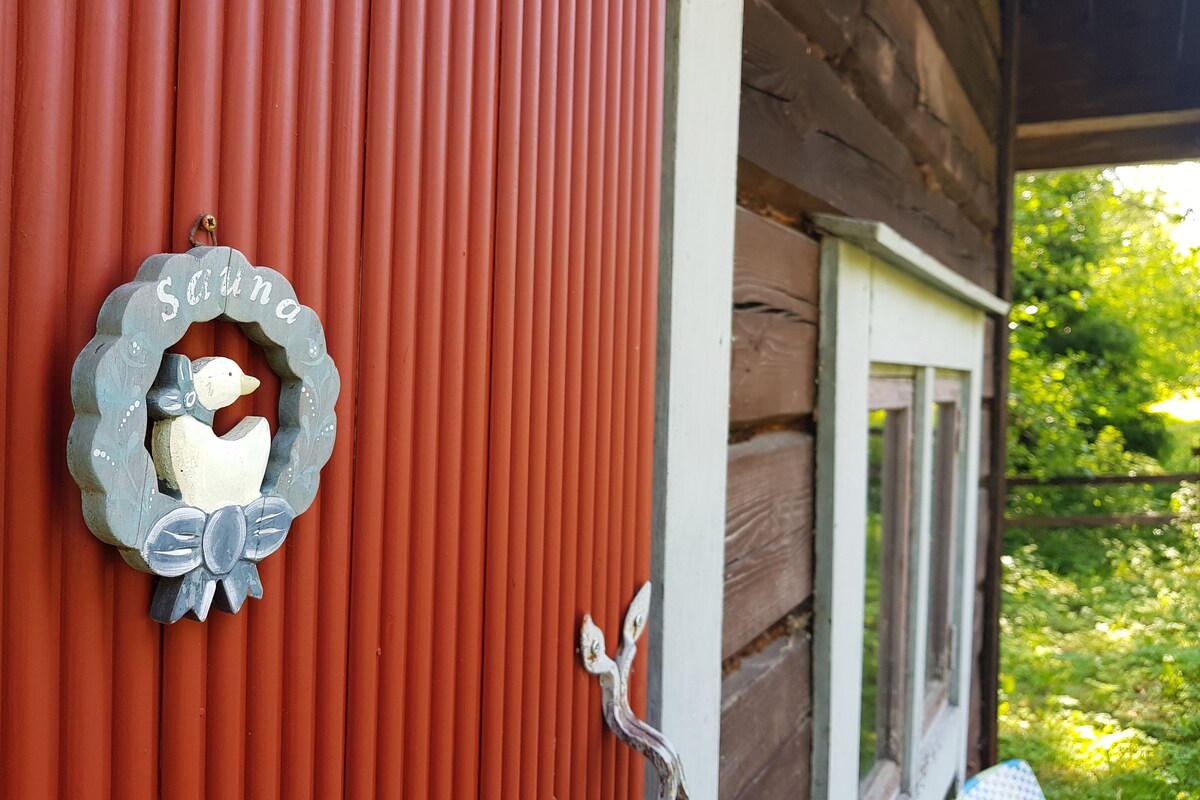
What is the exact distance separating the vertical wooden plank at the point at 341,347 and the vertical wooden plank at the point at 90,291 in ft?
0.49

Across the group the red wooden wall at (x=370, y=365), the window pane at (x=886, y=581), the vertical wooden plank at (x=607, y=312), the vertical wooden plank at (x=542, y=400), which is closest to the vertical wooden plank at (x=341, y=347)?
the red wooden wall at (x=370, y=365)

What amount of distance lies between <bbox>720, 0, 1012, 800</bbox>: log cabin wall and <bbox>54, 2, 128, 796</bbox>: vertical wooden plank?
3.20 ft

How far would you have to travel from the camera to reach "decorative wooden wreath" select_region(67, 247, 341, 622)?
459 millimetres

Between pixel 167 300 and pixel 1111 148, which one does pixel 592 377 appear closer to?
pixel 167 300

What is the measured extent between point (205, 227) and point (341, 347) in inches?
5.1

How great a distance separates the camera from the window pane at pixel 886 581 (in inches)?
102

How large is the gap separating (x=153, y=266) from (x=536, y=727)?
1.90 ft

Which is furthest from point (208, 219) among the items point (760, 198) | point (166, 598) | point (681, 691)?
point (760, 198)

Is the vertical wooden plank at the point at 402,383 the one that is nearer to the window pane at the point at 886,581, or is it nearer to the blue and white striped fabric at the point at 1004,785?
the blue and white striped fabric at the point at 1004,785

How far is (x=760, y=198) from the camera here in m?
1.50

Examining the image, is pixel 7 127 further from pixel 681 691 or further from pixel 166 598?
pixel 681 691

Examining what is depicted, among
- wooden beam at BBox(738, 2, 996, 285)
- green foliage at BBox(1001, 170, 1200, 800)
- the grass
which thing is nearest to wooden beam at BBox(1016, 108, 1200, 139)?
wooden beam at BBox(738, 2, 996, 285)

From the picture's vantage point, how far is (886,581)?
2656 millimetres

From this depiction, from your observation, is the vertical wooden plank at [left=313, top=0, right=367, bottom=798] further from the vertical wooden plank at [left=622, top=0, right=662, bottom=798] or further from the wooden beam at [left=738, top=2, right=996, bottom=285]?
the wooden beam at [left=738, top=2, right=996, bottom=285]
